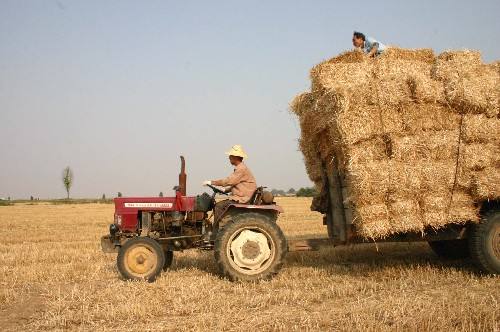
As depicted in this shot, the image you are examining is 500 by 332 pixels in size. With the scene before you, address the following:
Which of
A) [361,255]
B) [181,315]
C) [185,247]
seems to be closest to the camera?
[181,315]

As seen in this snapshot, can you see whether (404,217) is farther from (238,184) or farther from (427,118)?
(238,184)

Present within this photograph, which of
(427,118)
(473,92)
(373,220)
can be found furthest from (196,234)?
(473,92)

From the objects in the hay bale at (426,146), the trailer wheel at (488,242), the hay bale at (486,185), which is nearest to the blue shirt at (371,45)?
the hay bale at (426,146)

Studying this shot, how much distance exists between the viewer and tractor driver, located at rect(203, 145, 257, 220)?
6672 mm

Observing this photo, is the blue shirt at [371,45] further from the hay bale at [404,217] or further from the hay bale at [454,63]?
the hay bale at [404,217]

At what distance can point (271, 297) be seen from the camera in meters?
5.34

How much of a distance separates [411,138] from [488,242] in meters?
1.66

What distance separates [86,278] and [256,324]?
3.73m

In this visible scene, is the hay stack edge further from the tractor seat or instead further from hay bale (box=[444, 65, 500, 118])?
the tractor seat

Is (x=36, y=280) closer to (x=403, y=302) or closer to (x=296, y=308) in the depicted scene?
(x=296, y=308)

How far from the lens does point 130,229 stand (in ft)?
23.2

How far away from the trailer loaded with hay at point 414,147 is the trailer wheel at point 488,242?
13 millimetres

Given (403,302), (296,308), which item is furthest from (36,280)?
(403,302)

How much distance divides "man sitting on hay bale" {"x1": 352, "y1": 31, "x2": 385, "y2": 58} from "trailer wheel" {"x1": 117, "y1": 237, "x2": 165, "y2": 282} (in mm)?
3979
